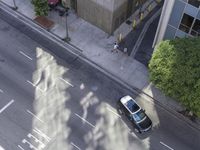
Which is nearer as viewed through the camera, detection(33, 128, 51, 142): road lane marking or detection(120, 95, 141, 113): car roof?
detection(33, 128, 51, 142): road lane marking

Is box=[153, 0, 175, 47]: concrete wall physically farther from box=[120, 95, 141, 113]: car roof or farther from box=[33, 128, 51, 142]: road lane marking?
box=[33, 128, 51, 142]: road lane marking

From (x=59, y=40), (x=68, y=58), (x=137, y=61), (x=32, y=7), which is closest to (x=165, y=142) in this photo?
(x=137, y=61)

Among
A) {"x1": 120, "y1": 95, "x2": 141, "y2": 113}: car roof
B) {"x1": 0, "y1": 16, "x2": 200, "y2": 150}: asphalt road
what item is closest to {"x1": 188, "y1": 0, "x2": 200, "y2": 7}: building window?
{"x1": 0, "y1": 16, "x2": 200, "y2": 150}: asphalt road

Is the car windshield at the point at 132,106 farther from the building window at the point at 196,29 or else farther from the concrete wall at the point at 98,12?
the concrete wall at the point at 98,12

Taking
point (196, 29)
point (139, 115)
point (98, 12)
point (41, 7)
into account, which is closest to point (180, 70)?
point (139, 115)

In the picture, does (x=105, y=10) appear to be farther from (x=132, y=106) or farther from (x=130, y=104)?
(x=132, y=106)

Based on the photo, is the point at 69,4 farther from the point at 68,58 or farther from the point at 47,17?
the point at 68,58

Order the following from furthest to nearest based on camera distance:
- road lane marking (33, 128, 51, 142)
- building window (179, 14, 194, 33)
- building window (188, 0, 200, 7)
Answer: building window (179, 14, 194, 33), building window (188, 0, 200, 7), road lane marking (33, 128, 51, 142)
